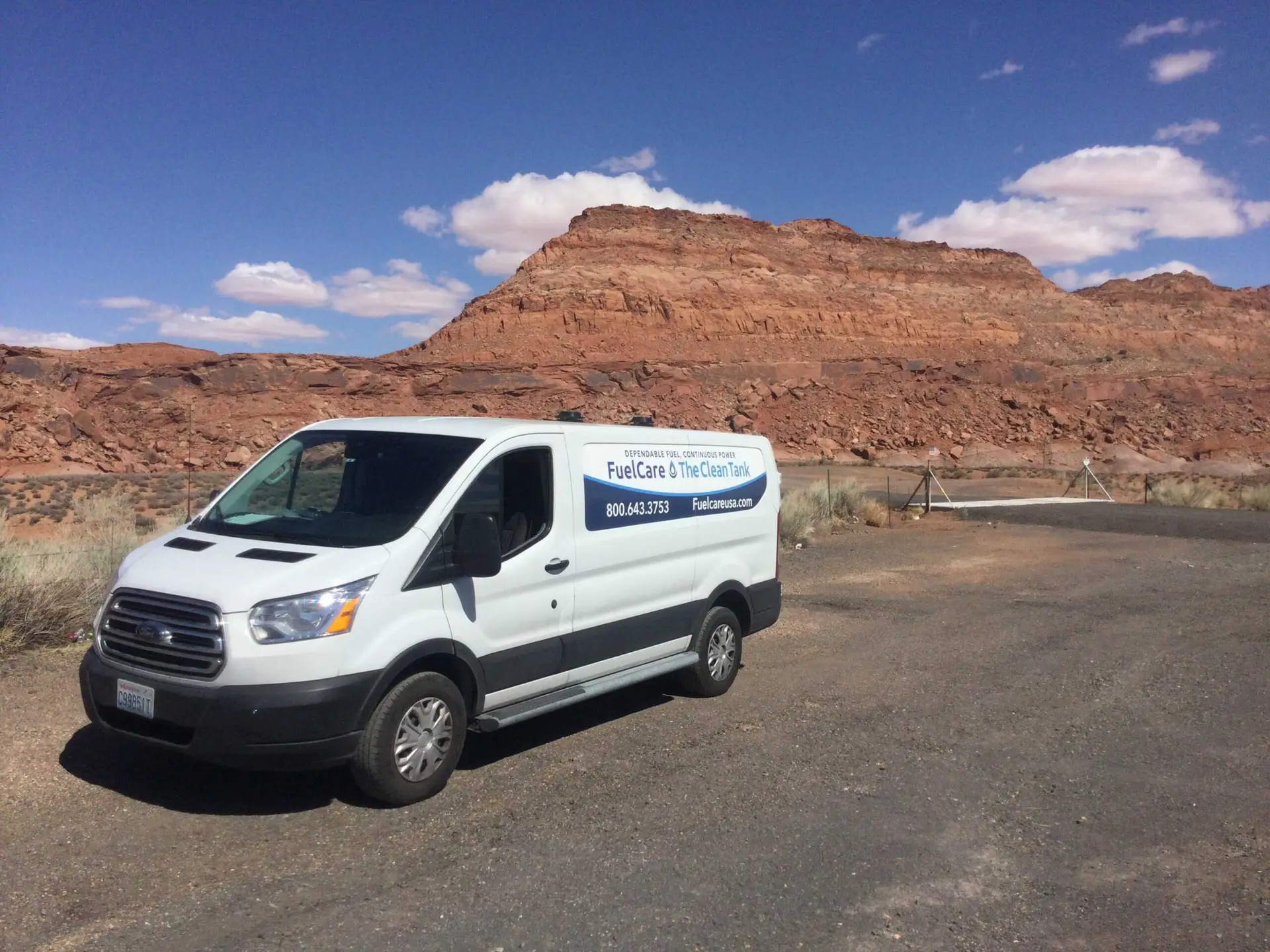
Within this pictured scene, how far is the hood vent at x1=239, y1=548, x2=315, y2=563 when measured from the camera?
5.44m

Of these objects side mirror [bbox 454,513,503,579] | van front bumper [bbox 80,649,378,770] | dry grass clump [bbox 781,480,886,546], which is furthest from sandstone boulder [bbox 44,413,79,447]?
side mirror [bbox 454,513,503,579]

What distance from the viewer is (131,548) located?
36.1 feet

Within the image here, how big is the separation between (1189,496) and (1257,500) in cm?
174

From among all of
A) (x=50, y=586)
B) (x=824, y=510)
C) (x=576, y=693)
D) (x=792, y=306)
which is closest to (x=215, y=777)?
(x=576, y=693)

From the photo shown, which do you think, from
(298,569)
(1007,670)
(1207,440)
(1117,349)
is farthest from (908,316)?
(298,569)

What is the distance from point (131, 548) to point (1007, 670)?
8800 mm

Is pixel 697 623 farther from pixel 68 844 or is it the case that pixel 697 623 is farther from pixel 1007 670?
pixel 68 844

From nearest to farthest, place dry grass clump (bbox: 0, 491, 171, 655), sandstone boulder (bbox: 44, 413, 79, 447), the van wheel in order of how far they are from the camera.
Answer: the van wheel, dry grass clump (bbox: 0, 491, 171, 655), sandstone boulder (bbox: 44, 413, 79, 447)

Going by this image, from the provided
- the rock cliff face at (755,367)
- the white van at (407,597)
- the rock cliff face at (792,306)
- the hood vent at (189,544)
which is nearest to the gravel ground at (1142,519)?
the white van at (407,597)

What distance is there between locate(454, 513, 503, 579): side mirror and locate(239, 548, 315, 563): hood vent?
2.60ft

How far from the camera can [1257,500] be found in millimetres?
30547

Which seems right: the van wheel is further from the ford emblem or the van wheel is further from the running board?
the ford emblem

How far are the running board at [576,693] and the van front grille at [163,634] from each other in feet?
5.06

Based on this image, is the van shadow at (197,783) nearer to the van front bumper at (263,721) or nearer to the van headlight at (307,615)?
the van front bumper at (263,721)
